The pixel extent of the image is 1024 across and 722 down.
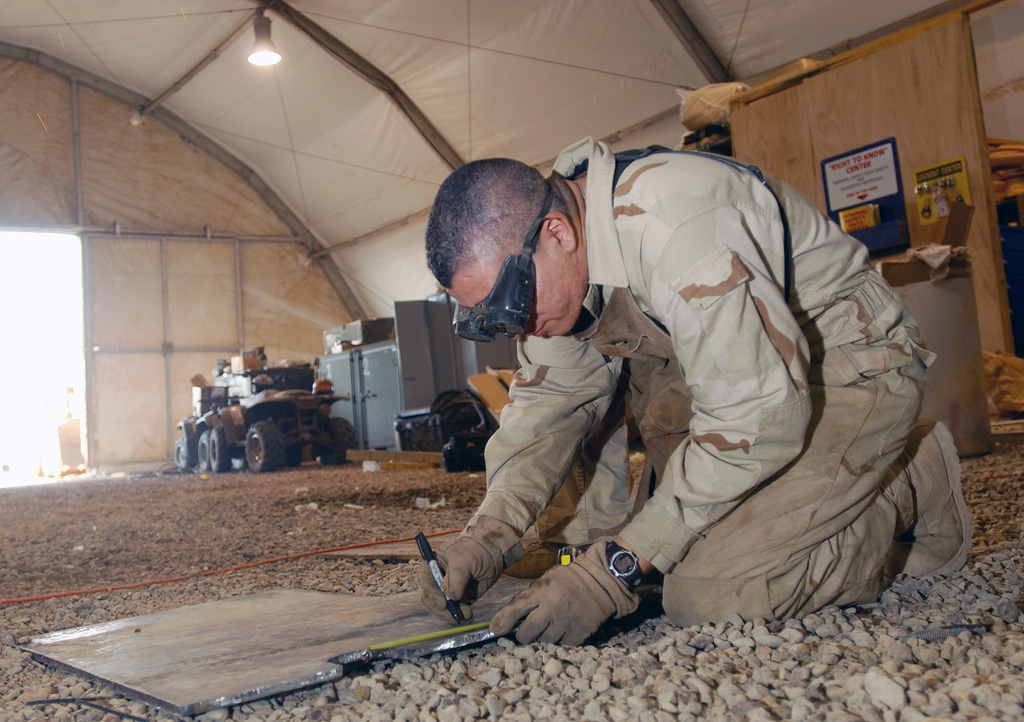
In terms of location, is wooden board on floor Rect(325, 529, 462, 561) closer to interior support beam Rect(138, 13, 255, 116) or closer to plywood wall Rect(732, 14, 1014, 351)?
plywood wall Rect(732, 14, 1014, 351)

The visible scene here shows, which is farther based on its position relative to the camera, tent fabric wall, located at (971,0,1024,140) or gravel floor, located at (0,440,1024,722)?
tent fabric wall, located at (971,0,1024,140)

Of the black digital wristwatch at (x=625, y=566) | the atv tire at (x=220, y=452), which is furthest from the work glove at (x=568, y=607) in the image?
the atv tire at (x=220, y=452)

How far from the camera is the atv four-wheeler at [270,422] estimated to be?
8.47 metres

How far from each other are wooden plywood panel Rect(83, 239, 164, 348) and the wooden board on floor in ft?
36.0

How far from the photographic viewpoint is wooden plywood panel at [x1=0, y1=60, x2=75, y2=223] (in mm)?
11492

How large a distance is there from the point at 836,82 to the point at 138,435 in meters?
11.3

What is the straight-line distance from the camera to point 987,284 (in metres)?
3.93

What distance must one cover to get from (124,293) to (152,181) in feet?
6.23

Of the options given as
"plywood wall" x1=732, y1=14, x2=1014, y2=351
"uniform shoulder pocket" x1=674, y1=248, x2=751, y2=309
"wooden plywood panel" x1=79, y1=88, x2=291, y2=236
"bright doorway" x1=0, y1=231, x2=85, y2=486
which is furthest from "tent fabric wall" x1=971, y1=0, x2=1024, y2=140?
"bright doorway" x1=0, y1=231, x2=85, y2=486

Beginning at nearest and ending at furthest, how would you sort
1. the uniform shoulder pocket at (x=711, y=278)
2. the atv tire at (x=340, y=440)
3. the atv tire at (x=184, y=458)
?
the uniform shoulder pocket at (x=711, y=278) < the atv tire at (x=340, y=440) < the atv tire at (x=184, y=458)

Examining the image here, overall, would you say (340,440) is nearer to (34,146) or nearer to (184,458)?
(184,458)

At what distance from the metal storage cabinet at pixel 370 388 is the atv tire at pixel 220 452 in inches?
58.4

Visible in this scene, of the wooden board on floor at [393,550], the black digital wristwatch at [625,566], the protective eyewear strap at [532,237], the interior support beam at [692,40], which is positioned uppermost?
the interior support beam at [692,40]

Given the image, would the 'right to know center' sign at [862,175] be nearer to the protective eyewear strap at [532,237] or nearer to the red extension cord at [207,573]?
the red extension cord at [207,573]
